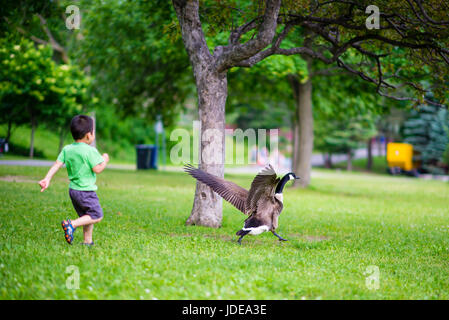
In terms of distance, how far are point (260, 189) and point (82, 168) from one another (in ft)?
8.17

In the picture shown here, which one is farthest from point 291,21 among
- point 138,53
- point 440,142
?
point 440,142

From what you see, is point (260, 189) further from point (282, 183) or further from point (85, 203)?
point (85, 203)

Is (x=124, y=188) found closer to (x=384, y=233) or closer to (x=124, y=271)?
(x=384, y=233)

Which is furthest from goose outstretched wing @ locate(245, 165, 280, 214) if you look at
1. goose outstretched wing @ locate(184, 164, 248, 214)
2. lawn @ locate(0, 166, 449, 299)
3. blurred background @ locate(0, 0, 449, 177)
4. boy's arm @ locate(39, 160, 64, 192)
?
blurred background @ locate(0, 0, 449, 177)

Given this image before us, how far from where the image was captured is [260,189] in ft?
21.9

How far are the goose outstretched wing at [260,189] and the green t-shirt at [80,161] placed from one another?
2.17 metres

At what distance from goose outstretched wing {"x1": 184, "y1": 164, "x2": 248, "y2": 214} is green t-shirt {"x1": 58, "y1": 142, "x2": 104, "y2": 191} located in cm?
161

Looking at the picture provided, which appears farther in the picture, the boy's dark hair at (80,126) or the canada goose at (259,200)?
the canada goose at (259,200)

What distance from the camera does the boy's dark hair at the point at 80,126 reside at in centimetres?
584

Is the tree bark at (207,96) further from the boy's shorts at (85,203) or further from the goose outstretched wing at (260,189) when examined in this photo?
the boy's shorts at (85,203)

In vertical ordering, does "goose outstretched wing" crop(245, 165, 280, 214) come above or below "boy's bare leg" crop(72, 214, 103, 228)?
above

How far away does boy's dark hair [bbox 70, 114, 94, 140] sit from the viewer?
5.84 m

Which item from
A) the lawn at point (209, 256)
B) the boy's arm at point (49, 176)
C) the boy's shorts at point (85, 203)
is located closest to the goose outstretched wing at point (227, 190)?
the lawn at point (209, 256)

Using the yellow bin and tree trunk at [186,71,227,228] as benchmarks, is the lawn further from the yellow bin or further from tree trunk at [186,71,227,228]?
the yellow bin
